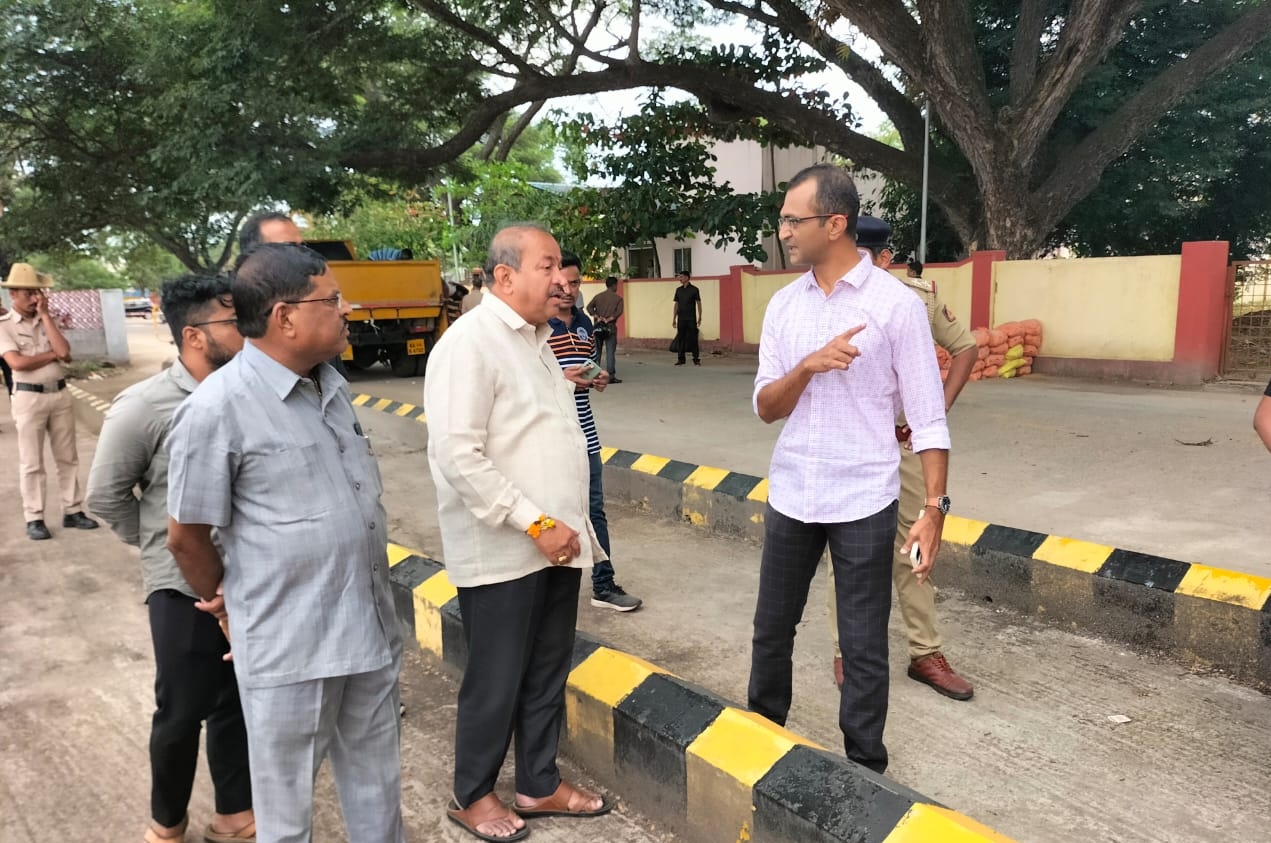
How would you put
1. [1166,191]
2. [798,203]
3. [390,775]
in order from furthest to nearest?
1. [1166,191]
2. [798,203]
3. [390,775]

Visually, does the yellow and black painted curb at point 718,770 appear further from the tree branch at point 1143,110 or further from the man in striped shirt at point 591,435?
the tree branch at point 1143,110

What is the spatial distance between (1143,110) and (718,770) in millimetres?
12485

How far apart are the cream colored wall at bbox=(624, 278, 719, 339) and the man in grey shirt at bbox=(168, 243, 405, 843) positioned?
1526 cm

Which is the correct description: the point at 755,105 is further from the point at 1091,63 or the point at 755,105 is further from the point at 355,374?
the point at 355,374

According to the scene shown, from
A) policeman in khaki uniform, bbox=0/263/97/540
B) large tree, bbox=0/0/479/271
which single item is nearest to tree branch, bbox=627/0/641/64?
large tree, bbox=0/0/479/271

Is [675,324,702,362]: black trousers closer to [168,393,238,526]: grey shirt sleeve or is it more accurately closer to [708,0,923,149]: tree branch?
[708,0,923,149]: tree branch

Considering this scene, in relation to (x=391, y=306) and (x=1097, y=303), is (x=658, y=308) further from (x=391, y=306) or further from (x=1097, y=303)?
(x=1097, y=303)

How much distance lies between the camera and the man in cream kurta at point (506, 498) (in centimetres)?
232

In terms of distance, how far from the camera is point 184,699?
2.36 meters

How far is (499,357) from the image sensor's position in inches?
93.2

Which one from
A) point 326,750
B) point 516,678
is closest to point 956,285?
point 516,678

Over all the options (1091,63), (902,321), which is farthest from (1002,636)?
(1091,63)

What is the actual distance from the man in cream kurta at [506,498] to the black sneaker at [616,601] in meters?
1.66

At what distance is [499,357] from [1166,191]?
15.5 m
